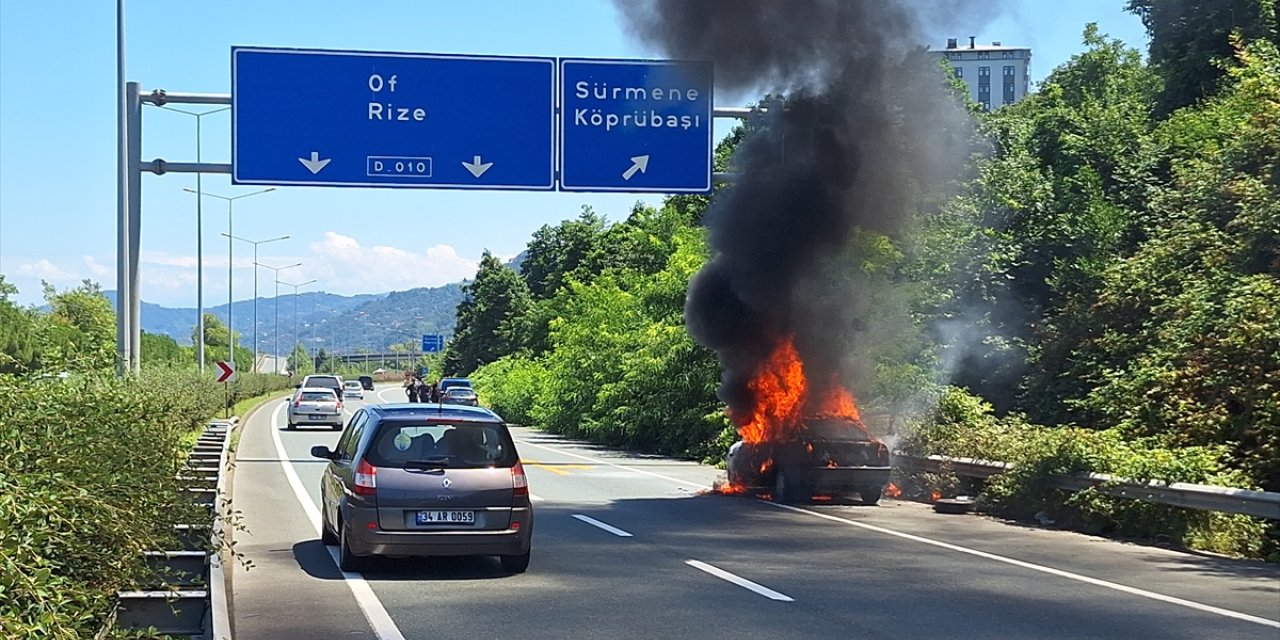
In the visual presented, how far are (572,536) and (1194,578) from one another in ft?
22.0

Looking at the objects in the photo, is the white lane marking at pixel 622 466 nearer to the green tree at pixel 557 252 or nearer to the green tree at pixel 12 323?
the green tree at pixel 12 323

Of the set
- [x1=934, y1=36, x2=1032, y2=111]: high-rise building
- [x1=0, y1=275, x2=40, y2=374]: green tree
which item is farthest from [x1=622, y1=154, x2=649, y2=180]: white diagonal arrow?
[x1=934, y1=36, x2=1032, y2=111]: high-rise building

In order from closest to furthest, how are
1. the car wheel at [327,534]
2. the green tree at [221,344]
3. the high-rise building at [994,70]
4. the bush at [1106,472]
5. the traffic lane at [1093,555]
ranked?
1. the traffic lane at [1093,555]
2. the car wheel at [327,534]
3. the bush at [1106,472]
4. the green tree at [221,344]
5. the high-rise building at [994,70]

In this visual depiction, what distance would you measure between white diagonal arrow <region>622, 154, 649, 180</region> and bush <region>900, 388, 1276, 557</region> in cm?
638

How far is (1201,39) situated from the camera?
3538 cm

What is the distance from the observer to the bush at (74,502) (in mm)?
6074

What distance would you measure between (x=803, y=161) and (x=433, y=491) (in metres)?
11.6

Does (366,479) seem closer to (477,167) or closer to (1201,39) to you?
(477,167)

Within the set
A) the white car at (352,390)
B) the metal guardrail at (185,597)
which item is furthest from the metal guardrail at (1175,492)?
the white car at (352,390)

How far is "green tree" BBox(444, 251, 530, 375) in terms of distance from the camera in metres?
92.9

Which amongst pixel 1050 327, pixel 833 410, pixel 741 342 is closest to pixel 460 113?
pixel 741 342

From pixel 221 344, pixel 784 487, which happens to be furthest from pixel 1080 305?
pixel 221 344

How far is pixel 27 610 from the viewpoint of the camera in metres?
6.00

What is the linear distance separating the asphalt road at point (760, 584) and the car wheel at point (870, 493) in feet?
3.65
